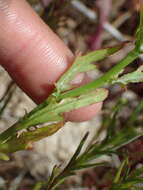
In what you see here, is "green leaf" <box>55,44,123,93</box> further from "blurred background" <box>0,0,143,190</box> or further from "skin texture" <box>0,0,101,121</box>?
"blurred background" <box>0,0,143,190</box>

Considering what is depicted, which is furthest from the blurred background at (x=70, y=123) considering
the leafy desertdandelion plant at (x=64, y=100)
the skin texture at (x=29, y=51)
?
the leafy desertdandelion plant at (x=64, y=100)

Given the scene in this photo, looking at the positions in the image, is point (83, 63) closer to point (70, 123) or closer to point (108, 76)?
point (108, 76)

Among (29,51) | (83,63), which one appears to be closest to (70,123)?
(29,51)

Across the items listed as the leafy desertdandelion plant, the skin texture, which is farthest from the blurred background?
the leafy desertdandelion plant

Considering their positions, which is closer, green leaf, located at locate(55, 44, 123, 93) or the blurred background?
green leaf, located at locate(55, 44, 123, 93)

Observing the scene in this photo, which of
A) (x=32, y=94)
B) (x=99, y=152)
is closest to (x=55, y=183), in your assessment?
(x=99, y=152)

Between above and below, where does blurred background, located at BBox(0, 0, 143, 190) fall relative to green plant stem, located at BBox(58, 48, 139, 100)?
below

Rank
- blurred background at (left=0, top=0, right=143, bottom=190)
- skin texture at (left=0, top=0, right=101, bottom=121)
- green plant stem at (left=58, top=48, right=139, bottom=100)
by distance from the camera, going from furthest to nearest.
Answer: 1. blurred background at (left=0, top=0, right=143, bottom=190)
2. skin texture at (left=0, top=0, right=101, bottom=121)
3. green plant stem at (left=58, top=48, right=139, bottom=100)

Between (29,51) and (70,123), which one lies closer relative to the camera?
(29,51)

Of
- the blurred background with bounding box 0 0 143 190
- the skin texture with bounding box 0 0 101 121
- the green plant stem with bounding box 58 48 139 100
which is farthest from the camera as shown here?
the blurred background with bounding box 0 0 143 190
